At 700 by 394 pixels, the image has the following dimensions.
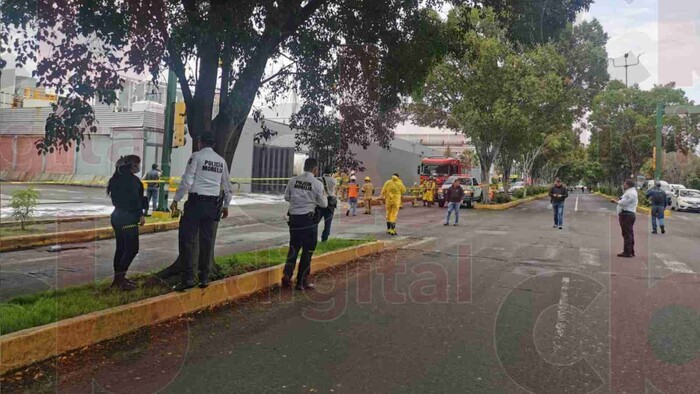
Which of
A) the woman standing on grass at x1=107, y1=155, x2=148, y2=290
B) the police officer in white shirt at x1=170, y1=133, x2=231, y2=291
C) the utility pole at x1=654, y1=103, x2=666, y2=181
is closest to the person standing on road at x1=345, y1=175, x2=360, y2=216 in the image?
the woman standing on grass at x1=107, y1=155, x2=148, y2=290

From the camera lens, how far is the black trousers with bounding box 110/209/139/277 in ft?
20.2

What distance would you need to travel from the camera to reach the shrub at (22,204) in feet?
35.6

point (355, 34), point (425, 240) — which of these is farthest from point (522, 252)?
point (355, 34)

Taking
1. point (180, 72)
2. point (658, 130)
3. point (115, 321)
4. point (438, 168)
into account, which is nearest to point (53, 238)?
point (180, 72)

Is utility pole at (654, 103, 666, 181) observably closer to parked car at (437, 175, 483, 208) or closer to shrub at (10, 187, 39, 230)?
parked car at (437, 175, 483, 208)

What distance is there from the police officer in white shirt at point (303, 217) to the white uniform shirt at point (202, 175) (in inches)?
50.3

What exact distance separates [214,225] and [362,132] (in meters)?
3.57

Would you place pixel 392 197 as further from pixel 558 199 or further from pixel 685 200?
pixel 685 200

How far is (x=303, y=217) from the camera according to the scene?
22.2 ft

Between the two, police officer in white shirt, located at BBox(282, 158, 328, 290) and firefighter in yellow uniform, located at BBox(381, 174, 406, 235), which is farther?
firefighter in yellow uniform, located at BBox(381, 174, 406, 235)

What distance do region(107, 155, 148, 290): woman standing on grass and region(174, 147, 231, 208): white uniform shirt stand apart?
0.92m

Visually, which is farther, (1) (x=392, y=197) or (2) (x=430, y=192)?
(2) (x=430, y=192)

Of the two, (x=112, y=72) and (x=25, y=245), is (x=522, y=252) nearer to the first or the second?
(x=112, y=72)

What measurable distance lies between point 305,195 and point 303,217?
290 mm
